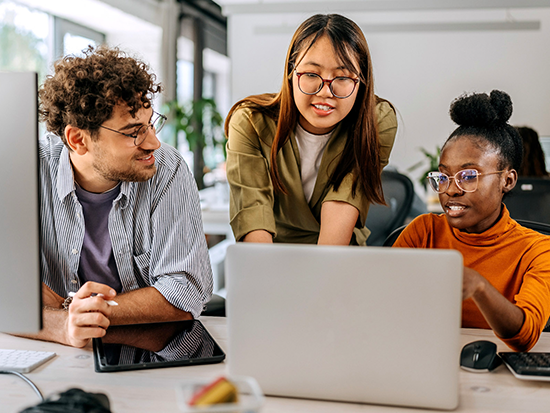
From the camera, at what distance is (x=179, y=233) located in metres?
1.39

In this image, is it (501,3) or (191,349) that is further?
(501,3)

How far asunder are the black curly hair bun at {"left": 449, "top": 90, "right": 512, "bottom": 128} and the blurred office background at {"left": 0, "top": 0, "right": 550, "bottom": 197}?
328cm

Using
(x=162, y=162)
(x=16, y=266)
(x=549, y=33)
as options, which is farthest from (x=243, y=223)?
(x=549, y=33)

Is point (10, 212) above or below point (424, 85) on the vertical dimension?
below

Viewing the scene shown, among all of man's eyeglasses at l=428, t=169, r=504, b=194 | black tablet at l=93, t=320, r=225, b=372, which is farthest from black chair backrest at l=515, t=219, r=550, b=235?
black tablet at l=93, t=320, r=225, b=372

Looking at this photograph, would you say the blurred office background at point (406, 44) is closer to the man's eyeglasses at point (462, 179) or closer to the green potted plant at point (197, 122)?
the green potted plant at point (197, 122)

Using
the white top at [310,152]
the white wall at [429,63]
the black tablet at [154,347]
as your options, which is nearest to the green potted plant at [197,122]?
the white wall at [429,63]

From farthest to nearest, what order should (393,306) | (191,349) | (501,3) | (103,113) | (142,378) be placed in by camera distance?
1. (501,3)
2. (103,113)
3. (191,349)
4. (142,378)
5. (393,306)

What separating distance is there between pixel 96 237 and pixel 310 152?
64 centimetres

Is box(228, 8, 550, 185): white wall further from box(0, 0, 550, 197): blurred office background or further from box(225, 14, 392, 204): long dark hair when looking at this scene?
box(225, 14, 392, 204): long dark hair

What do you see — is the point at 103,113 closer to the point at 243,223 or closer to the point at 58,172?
the point at 58,172

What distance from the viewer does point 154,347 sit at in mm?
1064

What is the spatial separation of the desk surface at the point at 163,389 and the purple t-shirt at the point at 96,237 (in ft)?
1.27

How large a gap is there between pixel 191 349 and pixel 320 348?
360mm
